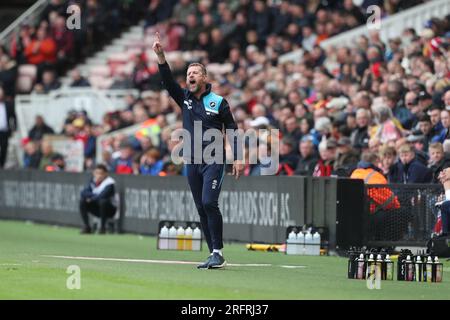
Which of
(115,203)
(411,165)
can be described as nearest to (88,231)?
(115,203)

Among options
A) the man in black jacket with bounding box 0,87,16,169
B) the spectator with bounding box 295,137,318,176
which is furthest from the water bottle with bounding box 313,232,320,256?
the man in black jacket with bounding box 0,87,16,169

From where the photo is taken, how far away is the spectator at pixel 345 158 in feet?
65.5

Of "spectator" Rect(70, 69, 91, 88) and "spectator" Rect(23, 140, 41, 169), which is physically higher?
"spectator" Rect(70, 69, 91, 88)

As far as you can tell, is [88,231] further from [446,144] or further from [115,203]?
[446,144]

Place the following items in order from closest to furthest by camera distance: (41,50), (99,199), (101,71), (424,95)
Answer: (424,95) → (99,199) → (101,71) → (41,50)

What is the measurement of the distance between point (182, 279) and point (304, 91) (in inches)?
539

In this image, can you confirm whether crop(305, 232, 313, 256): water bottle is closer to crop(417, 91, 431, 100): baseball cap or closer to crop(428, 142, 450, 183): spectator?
crop(428, 142, 450, 183): spectator

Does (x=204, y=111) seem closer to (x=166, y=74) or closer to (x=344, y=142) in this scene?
(x=166, y=74)

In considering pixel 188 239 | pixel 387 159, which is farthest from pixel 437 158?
pixel 188 239

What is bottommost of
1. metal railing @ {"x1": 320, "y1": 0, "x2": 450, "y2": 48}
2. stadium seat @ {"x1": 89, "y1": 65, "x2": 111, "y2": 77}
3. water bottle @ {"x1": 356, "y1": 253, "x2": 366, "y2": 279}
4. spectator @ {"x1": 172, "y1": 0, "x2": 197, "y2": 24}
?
water bottle @ {"x1": 356, "y1": 253, "x2": 366, "y2": 279}

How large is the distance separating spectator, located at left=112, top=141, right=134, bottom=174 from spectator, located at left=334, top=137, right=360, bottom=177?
21.4ft

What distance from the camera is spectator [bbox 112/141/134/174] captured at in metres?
26.8

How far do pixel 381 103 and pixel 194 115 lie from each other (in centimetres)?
785

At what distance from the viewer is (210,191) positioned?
599 inches
